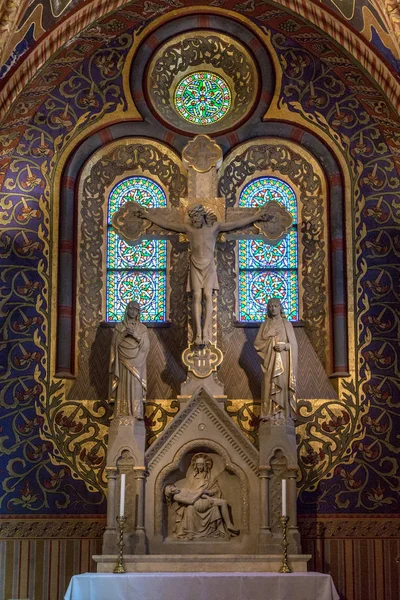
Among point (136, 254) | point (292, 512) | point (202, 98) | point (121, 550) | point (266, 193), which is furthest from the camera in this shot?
point (202, 98)

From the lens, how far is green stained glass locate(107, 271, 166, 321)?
1900 centimetres

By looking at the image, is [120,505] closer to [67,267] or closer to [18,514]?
[18,514]

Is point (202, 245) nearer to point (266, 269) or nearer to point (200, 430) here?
point (266, 269)

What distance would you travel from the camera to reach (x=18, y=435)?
1808 cm

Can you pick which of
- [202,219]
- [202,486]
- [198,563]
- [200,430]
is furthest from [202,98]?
[198,563]

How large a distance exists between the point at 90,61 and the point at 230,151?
2339 millimetres

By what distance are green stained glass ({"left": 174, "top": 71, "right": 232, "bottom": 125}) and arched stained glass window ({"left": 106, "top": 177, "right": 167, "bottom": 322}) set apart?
1.31 metres

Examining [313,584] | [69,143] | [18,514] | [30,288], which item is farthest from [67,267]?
[313,584]

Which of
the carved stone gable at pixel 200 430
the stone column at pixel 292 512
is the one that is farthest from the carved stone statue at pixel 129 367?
A: the stone column at pixel 292 512

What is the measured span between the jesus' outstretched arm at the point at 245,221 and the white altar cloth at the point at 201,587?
4791mm

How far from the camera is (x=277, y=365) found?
17359 mm

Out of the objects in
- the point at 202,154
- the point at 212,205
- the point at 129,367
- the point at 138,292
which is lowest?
the point at 129,367

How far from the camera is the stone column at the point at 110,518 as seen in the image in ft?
54.7

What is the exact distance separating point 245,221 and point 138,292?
1.98m
